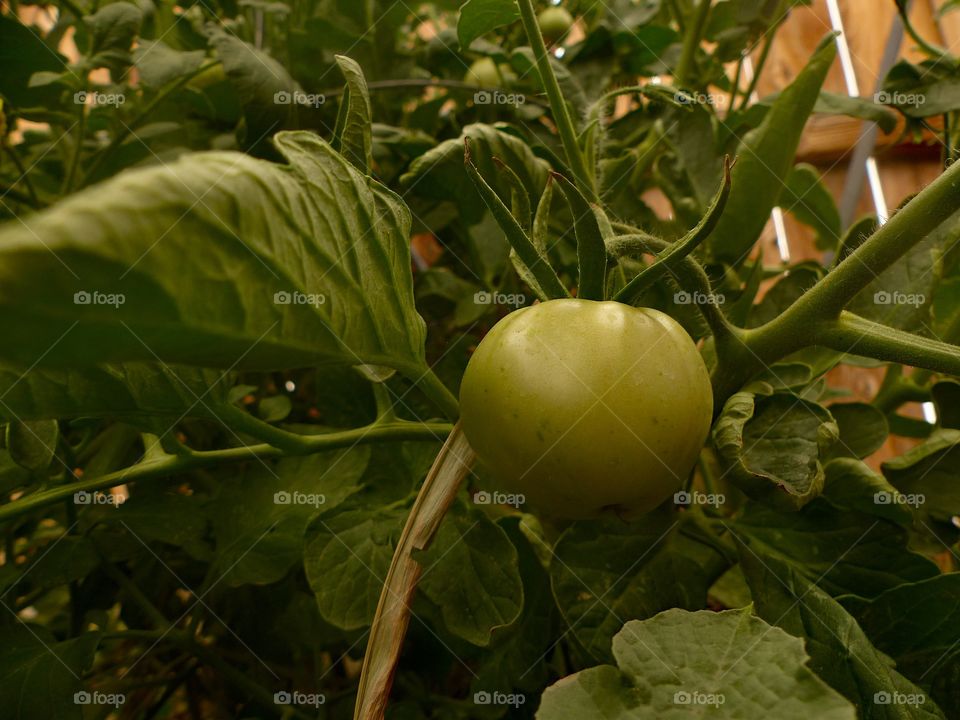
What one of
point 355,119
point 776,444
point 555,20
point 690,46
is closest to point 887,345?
point 776,444

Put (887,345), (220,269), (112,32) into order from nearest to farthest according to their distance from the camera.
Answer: (220,269) → (887,345) → (112,32)

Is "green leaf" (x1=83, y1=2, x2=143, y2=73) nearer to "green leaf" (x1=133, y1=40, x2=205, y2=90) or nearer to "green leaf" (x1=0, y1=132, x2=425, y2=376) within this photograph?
"green leaf" (x1=133, y1=40, x2=205, y2=90)

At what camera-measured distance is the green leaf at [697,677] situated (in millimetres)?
263

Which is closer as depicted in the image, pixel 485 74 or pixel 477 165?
pixel 477 165

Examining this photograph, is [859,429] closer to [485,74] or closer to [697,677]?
[697,677]

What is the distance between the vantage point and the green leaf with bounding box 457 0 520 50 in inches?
17.4

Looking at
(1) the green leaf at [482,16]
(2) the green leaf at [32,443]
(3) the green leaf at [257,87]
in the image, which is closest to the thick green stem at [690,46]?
(1) the green leaf at [482,16]

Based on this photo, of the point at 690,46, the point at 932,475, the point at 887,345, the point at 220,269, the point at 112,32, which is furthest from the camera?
the point at 690,46

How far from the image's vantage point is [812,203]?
650 millimetres

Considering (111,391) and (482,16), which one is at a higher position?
(482,16)

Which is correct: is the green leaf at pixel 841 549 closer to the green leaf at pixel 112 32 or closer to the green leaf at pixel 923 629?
the green leaf at pixel 923 629

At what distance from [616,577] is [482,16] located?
36 cm

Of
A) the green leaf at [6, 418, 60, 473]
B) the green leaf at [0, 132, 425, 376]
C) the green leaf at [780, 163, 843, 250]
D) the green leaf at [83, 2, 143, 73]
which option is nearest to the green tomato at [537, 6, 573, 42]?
the green leaf at [780, 163, 843, 250]

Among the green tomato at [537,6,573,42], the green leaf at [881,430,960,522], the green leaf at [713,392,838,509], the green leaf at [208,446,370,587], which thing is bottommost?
the green leaf at [208,446,370,587]
